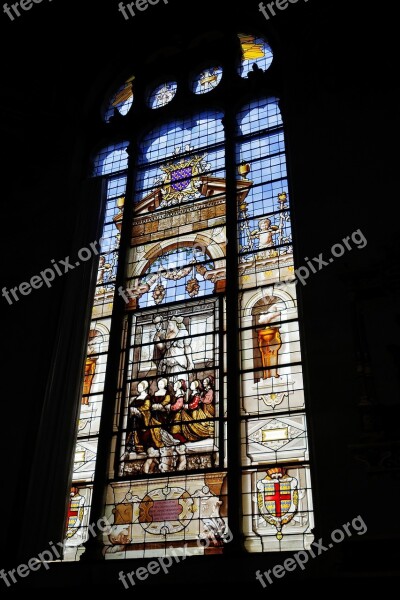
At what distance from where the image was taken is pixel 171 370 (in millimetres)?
5715

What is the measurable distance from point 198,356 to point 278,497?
1.50 m

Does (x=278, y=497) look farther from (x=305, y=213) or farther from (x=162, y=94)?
(x=162, y=94)

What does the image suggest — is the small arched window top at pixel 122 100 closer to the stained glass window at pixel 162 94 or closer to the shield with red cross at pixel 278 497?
the stained glass window at pixel 162 94

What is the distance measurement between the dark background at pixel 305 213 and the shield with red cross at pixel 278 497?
0.25m

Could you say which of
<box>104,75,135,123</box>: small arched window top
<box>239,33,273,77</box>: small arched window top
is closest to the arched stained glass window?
<box>239,33,273,77</box>: small arched window top

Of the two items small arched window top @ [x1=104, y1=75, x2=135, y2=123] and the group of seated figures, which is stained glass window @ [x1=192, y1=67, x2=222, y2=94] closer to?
small arched window top @ [x1=104, y1=75, x2=135, y2=123]

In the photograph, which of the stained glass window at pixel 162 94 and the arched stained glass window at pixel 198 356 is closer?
the arched stained glass window at pixel 198 356

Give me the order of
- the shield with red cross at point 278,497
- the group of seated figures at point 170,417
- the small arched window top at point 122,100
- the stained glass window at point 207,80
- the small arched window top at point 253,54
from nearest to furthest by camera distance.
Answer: the shield with red cross at point 278,497 → the group of seated figures at point 170,417 → the small arched window top at point 253,54 → the stained glass window at point 207,80 → the small arched window top at point 122,100

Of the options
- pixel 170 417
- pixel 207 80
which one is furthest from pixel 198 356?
pixel 207 80

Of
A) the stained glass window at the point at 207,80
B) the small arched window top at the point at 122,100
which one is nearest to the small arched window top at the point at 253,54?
the stained glass window at the point at 207,80

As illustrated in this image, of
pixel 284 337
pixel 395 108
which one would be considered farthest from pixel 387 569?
pixel 395 108

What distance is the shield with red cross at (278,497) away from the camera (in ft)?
15.3

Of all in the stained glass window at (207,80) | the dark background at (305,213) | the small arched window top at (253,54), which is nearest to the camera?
the dark background at (305,213)

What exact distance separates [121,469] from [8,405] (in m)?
1.42
